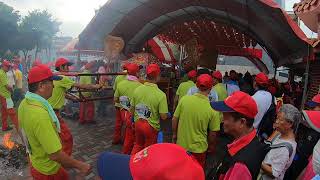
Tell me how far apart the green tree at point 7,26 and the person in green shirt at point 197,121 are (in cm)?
2869

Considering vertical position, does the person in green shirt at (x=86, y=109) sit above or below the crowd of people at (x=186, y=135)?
below

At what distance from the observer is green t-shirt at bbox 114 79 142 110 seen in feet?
23.7

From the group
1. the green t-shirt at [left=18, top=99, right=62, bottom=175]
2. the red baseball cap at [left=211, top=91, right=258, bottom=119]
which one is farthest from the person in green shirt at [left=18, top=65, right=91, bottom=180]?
the red baseball cap at [left=211, top=91, right=258, bottom=119]

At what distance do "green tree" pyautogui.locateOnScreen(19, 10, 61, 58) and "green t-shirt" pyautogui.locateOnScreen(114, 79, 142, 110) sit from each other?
29.0m

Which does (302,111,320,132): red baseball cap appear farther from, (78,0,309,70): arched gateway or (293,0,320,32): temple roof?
(293,0,320,32): temple roof

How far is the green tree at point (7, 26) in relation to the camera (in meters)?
30.1

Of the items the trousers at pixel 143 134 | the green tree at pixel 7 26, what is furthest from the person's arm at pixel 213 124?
the green tree at pixel 7 26

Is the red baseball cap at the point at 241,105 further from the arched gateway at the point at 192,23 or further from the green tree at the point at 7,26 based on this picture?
the green tree at the point at 7,26

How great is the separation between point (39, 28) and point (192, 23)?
26602mm

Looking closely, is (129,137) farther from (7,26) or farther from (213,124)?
(7,26)

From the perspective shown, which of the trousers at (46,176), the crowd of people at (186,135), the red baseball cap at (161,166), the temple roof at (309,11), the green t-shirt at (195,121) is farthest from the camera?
the temple roof at (309,11)

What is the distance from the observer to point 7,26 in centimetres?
3030

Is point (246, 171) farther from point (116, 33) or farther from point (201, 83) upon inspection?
point (116, 33)

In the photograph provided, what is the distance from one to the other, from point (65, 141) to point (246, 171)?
12.9 ft
